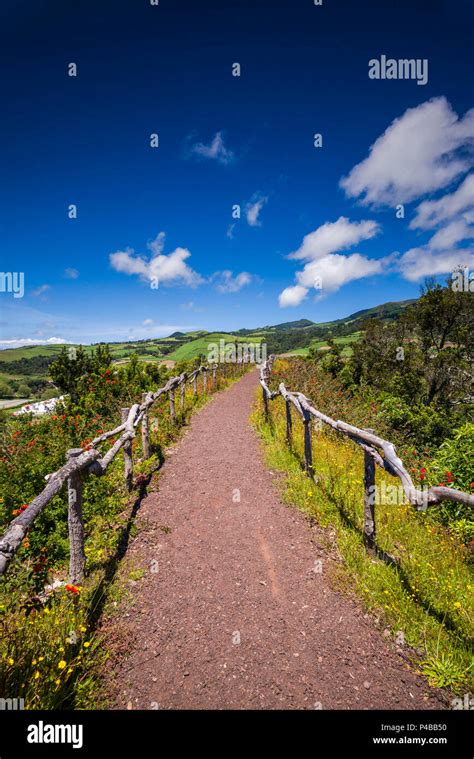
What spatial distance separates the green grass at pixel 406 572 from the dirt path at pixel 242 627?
0.75 feet

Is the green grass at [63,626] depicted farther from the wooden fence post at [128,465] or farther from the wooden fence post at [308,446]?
the wooden fence post at [308,446]

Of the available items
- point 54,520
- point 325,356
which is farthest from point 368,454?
point 325,356

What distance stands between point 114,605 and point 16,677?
117 centimetres

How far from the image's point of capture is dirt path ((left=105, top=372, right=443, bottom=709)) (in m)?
2.69

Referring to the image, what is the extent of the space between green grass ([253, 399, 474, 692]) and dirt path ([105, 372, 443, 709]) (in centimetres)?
23

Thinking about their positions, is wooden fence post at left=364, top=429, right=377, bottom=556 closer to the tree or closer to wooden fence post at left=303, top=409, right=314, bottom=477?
wooden fence post at left=303, top=409, right=314, bottom=477

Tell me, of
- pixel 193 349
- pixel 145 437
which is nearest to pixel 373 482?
pixel 145 437

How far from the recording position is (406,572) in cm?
380

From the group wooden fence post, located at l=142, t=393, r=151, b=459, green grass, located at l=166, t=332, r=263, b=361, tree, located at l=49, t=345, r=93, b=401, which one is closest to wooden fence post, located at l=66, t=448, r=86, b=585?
wooden fence post, located at l=142, t=393, r=151, b=459

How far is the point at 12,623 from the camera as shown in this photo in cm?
299

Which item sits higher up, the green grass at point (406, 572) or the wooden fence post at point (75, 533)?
the wooden fence post at point (75, 533)

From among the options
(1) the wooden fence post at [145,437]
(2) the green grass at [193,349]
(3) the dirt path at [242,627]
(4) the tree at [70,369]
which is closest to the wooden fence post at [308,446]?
(3) the dirt path at [242,627]

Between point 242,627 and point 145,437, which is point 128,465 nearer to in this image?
→ point 145,437

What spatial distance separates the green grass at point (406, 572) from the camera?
9.53 feet
